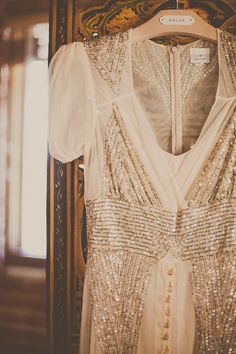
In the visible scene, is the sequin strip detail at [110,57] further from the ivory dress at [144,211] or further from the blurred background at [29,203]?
the blurred background at [29,203]

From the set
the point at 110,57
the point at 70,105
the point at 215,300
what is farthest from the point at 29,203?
the point at 215,300

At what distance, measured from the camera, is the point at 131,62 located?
93 cm

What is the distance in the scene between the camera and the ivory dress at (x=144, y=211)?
0.84 meters

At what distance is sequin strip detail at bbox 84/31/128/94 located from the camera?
90cm

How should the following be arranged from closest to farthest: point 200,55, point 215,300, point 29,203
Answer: point 215,300
point 200,55
point 29,203

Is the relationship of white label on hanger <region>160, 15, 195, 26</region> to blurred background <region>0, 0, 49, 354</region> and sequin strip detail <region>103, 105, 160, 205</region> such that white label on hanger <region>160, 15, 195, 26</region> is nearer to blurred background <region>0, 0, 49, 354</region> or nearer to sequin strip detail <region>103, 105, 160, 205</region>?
sequin strip detail <region>103, 105, 160, 205</region>

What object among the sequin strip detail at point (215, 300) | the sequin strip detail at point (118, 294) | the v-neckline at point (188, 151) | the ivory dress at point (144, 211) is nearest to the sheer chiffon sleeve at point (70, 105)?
the ivory dress at point (144, 211)

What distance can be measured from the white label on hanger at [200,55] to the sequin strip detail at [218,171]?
0.59 feet

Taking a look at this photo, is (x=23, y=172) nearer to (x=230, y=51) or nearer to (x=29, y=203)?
(x=29, y=203)

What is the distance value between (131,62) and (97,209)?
0.40 metres

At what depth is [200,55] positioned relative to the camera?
3.12 ft

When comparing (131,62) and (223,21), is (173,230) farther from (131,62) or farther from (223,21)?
(223,21)

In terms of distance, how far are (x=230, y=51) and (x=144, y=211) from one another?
17.9 inches

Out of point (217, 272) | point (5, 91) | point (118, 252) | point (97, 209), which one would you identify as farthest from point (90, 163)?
point (5, 91)
